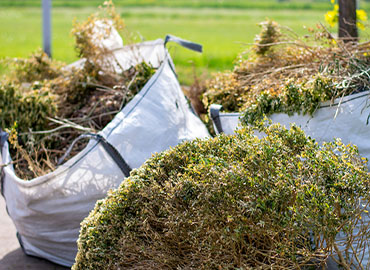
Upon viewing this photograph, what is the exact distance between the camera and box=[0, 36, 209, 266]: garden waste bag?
10.2ft

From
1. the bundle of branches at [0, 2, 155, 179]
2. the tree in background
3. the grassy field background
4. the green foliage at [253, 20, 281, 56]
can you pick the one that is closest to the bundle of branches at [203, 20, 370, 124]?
the green foliage at [253, 20, 281, 56]

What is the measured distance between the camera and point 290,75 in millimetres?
3400

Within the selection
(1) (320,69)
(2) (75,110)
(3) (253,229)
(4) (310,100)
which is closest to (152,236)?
(3) (253,229)

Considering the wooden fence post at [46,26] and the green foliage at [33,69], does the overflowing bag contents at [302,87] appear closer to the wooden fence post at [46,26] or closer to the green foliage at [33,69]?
the green foliage at [33,69]

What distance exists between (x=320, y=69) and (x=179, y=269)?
1.52 metres

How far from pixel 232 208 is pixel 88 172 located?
119 cm

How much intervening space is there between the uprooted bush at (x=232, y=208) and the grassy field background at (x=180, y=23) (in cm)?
730

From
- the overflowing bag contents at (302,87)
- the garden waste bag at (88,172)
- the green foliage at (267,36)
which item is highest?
the green foliage at (267,36)

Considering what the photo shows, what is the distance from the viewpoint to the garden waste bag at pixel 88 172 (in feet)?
10.2

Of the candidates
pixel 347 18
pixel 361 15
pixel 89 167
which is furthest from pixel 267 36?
pixel 89 167

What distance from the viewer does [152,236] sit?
2.37 m

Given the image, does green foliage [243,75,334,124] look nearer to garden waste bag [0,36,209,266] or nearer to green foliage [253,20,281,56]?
garden waste bag [0,36,209,266]

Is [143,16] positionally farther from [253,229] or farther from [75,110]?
[253,229]

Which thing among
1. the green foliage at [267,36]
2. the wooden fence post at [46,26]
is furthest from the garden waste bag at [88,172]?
the wooden fence post at [46,26]
